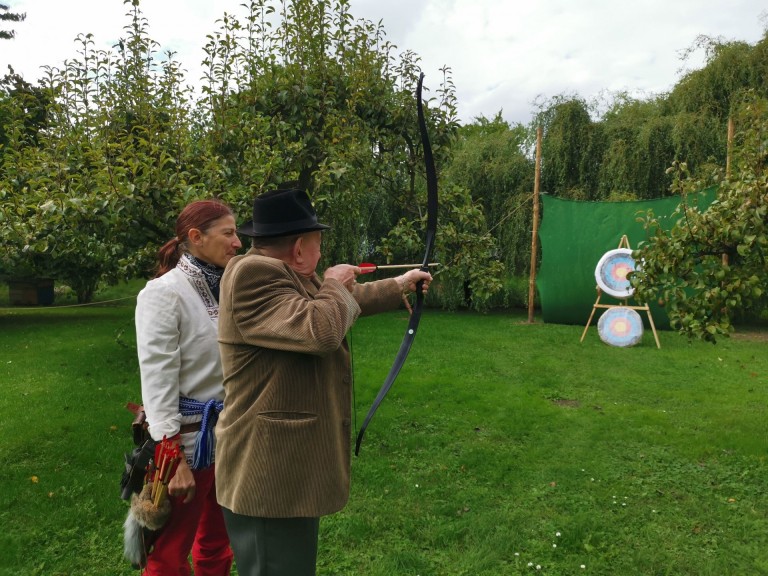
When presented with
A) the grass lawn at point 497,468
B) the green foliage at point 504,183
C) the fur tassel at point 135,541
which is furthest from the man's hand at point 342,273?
the green foliage at point 504,183

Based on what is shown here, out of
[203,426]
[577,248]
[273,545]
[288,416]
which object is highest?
[577,248]

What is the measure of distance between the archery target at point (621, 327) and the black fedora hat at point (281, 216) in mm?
7180

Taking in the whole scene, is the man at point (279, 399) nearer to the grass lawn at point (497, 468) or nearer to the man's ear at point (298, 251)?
the man's ear at point (298, 251)

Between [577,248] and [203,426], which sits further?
[577,248]

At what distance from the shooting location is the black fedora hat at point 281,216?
1490 millimetres

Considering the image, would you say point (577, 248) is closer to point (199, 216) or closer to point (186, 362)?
point (199, 216)

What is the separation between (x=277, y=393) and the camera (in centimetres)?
142

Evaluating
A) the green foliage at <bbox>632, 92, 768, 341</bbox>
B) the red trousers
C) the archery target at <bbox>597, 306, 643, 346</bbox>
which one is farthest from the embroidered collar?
the archery target at <bbox>597, 306, 643, 346</bbox>

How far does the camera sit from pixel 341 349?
158cm

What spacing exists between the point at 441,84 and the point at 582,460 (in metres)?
2.60

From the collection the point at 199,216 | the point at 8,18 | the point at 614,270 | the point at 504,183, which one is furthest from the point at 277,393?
the point at 8,18

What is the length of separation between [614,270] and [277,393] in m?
7.95

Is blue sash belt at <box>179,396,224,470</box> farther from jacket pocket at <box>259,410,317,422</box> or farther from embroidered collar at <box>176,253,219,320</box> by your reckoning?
jacket pocket at <box>259,410,317,422</box>

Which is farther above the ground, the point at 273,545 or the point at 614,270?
the point at 614,270
